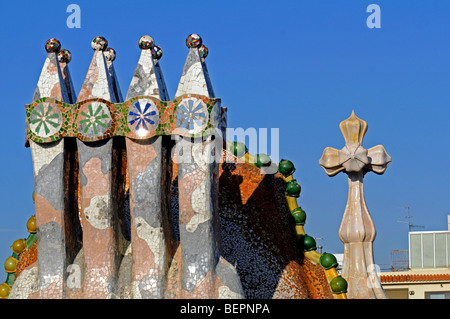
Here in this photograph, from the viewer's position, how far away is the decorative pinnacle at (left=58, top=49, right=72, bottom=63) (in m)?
12.0

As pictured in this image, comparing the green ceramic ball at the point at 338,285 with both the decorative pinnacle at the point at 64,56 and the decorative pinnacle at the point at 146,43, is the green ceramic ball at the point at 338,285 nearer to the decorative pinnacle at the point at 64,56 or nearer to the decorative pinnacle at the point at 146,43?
the decorative pinnacle at the point at 146,43

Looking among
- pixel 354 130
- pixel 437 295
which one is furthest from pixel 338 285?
pixel 437 295

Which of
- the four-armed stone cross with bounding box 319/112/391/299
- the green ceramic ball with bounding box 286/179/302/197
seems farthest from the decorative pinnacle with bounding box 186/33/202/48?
the green ceramic ball with bounding box 286/179/302/197

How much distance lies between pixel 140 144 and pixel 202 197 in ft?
3.61

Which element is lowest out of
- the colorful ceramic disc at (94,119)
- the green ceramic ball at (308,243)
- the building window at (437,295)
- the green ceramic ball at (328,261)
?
the building window at (437,295)

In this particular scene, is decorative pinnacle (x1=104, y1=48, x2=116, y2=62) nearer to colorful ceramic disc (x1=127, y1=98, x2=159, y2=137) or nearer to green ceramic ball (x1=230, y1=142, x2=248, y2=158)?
colorful ceramic disc (x1=127, y1=98, x2=159, y2=137)

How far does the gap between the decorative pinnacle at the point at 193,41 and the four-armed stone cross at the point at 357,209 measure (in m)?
2.99

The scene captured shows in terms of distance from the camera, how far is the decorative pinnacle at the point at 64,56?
1198 centimetres

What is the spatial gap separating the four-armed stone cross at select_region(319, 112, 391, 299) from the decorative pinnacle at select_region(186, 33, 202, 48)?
2.99m

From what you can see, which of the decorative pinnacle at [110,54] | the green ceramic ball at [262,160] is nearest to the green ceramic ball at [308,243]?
the green ceramic ball at [262,160]

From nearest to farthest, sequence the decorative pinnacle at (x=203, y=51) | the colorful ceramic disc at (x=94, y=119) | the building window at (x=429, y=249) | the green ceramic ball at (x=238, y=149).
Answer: the colorful ceramic disc at (x=94, y=119) → the decorative pinnacle at (x=203, y=51) → the green ceramic ball at (x=238, y=149) → the building window at (x=429, y=249)

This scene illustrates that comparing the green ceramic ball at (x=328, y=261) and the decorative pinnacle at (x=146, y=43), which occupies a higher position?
the decorative pinnacle at (x=146, y=43)

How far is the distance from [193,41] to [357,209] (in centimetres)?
380

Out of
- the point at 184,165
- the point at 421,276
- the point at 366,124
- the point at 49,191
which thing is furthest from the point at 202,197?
the point at 421,276
